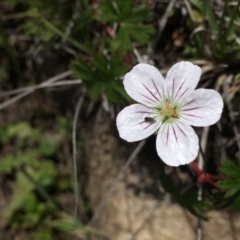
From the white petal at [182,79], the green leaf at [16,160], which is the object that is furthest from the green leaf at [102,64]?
the green leaf at [16,160]

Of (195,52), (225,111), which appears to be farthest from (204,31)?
(225,111)

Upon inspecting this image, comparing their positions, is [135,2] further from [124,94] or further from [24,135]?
[24,135]

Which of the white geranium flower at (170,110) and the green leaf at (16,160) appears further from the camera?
the green leaf at (16,160)

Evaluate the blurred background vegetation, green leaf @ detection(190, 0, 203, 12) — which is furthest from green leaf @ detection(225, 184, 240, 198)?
green leaf @ detection(190, 0, 203, 12)

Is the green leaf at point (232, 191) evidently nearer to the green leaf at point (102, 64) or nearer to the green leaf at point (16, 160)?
the green leaf at point (102, 64)

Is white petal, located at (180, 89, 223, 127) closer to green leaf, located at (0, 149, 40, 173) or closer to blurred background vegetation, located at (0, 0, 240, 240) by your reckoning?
blurred background vegetation, located at (0, 0, 240, 240)

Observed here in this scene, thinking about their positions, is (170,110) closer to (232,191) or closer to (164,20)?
(232,191)

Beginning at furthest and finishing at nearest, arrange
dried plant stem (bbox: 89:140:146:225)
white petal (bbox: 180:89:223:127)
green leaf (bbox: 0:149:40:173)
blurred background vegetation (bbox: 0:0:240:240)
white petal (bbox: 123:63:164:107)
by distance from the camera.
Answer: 1. green leaf (bbox: 0:149:40:173)
2. dried plant stem (bbox: 89:140:146:225)
3. blurred background vegetation (bbox: 0:0:240:240)
4. white petal (bbox: 123:63:164:107)
5. white petal (bbox: 180:89:223:127)
